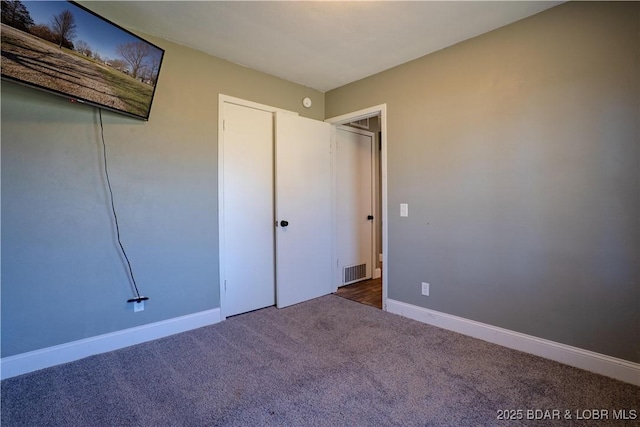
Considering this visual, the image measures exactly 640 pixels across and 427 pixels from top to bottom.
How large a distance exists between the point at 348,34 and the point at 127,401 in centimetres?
299

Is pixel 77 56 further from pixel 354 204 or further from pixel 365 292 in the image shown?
pixel 365 292

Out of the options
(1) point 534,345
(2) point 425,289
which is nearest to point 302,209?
(2) point 425,289

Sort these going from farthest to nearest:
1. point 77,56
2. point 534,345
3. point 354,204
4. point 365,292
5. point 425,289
Answer: point 354,204 < point 365,292 < point 425,289 < point 534,345 < point 77,56

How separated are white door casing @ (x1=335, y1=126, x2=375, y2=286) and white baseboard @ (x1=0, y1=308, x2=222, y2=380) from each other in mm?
1872

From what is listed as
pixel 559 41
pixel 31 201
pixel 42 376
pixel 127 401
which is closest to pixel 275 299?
pixel 127 401

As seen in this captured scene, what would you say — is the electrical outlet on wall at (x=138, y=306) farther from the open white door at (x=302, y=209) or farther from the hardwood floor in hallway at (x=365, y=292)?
the hardwood floor in hallway at (x=365, y=292)

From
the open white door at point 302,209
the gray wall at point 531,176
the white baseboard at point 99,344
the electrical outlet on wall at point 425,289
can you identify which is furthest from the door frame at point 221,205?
the electrical outlet on wall at point 425,289

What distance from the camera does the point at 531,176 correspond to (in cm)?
218

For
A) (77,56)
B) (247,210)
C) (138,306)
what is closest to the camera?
(77,56)

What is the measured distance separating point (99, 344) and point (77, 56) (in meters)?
2.03

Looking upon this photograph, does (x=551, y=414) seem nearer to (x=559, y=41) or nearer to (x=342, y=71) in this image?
(x=559, y=41)

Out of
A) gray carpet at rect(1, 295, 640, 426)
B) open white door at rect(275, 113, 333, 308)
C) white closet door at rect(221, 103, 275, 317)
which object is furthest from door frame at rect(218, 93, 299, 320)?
open white door at rect(275, 113, 333, 308)

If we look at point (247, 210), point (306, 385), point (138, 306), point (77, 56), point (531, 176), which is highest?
point (77, 56)

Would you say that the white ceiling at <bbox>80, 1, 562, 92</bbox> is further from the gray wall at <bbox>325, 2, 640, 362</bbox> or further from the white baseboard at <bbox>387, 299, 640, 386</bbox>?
the white baseboard at <bbox>387, 299, 640, 386</bbox>
